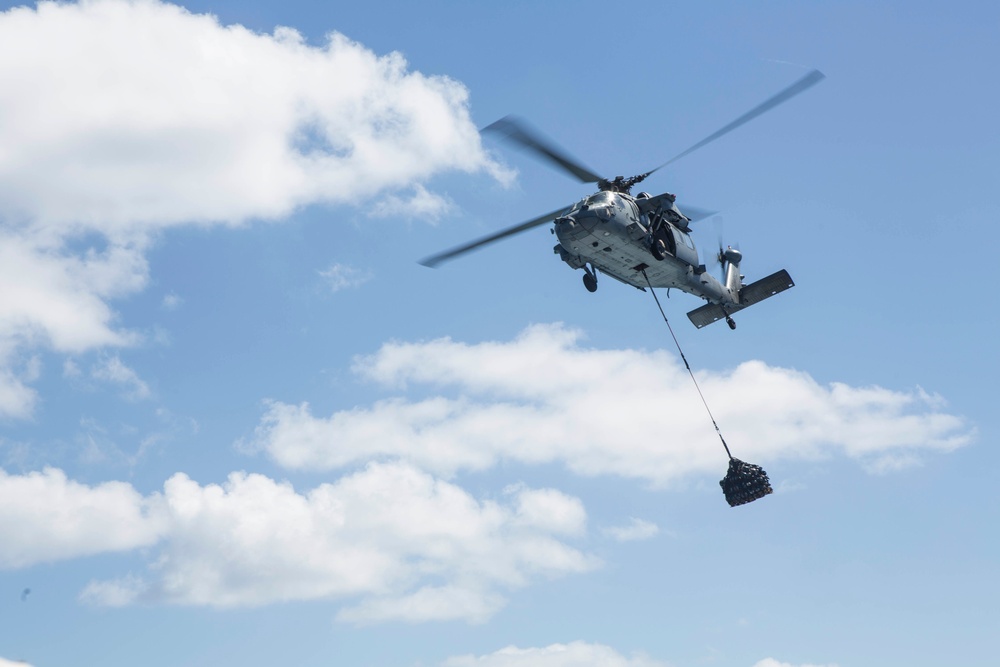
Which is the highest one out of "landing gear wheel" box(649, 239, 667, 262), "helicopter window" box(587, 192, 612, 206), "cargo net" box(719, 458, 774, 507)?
"helicopter window" box(587, 192, 612, 206)

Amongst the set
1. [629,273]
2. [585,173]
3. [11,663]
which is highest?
[585,173]

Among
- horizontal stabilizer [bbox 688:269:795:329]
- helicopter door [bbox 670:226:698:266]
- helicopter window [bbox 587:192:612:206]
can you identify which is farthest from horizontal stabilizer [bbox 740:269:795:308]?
helicopter window [bbox 587:192:612:206]

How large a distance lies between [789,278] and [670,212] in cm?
1193

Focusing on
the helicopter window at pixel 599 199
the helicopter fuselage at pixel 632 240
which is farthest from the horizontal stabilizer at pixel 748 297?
the helicopter window at pixel 599 199

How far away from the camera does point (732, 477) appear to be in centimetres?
5469

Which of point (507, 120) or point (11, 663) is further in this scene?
point (507, 120)

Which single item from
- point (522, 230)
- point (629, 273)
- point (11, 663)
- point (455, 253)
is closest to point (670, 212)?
point (629, 273)

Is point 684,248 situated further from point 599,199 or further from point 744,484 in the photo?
point 744,484

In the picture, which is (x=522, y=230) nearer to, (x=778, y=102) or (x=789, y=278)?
(x=778, y=102)

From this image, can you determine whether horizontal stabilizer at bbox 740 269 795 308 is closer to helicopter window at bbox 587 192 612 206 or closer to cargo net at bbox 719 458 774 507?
cargo net at bbox 719 458 774 507

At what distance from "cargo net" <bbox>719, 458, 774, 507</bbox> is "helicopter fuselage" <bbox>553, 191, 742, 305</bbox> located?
1028 cm

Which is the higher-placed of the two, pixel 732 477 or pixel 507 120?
pixel 507 120

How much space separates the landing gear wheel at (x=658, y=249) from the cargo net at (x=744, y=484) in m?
11.4

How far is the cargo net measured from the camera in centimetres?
5406
